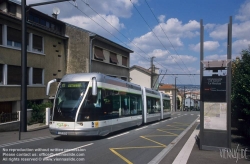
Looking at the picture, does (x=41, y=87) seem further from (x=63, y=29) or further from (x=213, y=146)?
(x=213, y=146)

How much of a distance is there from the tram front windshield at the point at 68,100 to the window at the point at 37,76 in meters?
11.2

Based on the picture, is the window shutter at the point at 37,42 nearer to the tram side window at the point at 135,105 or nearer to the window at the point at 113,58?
the tram side window at the point at 135,105

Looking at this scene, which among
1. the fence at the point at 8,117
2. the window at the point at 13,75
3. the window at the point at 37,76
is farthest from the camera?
the window at the point at 37,76

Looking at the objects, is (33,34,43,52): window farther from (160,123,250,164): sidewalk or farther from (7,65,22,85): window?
(160,123,250,164): sidewalk

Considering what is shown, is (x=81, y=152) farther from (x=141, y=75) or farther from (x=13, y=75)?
(x=141, y=75)

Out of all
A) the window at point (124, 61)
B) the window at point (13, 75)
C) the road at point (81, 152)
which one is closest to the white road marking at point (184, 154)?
the road at point (81, 152)

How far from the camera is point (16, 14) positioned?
2264cm

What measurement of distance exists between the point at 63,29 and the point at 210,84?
20.8 m

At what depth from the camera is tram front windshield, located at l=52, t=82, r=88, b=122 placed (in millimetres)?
12367

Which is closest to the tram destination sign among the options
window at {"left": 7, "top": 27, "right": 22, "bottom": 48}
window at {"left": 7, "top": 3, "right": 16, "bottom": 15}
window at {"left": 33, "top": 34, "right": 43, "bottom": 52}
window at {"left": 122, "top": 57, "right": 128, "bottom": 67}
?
window at {"left": 7, "top": 27, "right": 22, "bottom": 48}

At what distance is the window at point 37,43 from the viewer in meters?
23.5

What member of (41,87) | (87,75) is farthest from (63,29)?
(87,75)

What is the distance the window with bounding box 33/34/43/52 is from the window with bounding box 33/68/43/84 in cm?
165

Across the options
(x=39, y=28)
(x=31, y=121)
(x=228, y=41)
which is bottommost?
(x=31, y=121)
